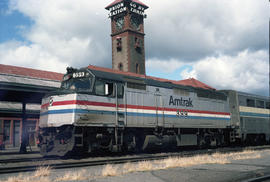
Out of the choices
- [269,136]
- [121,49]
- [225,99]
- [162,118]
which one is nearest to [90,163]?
[162,118]

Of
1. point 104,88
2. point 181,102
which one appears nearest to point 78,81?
point 104,88

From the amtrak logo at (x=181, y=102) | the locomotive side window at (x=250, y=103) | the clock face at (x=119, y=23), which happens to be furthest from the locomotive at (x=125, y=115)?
the clock face at (x=119, y=23)

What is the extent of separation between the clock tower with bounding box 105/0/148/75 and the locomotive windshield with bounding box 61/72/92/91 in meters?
46.1

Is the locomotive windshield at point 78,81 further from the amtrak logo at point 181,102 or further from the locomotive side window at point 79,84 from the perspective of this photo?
the amtrak logo at point 181,102

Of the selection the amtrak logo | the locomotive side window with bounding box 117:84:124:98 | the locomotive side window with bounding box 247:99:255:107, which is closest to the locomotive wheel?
the locomotive side window with bounding box 117:84:124:98

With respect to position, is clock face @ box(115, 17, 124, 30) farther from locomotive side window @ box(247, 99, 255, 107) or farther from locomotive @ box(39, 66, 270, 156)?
locomotive @ box(39, 66, 270, 156)

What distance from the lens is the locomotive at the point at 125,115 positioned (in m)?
13.4

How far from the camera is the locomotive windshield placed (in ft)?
46.0

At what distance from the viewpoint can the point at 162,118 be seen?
17.1 metres

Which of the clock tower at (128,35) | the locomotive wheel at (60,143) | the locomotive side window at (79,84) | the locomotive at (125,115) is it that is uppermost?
the clock tower at (128,35)

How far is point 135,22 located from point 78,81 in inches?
2124

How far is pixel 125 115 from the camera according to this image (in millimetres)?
15133

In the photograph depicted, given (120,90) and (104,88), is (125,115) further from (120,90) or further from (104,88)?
(104,88)

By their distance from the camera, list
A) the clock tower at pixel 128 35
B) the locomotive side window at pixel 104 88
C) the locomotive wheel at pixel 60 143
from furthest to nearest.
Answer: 1. the clock tower at pixel 128 35
2. the locomotive side window at pixel 104 88
3. the locomotive wheel at pixel 60 143
